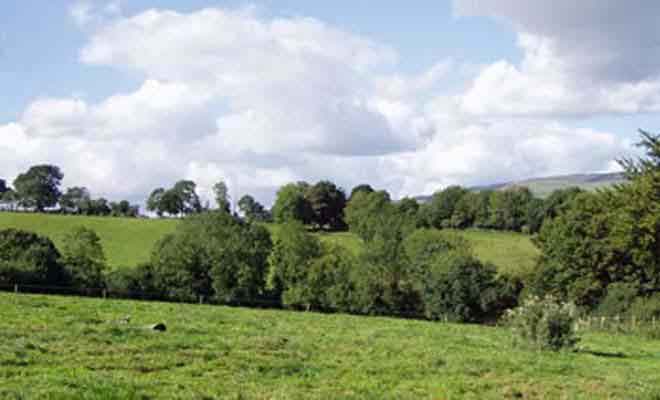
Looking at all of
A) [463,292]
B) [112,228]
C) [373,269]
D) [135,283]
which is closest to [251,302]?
[135,283]

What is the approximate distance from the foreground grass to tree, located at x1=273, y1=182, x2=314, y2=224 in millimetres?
99937

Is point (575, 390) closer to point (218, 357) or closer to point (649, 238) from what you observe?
point (218, 357)

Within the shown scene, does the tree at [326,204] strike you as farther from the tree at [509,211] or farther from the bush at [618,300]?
the bush at [618,300]

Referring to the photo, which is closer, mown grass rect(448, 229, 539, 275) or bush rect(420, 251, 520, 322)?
bush rect(420, 251, 520, 322)

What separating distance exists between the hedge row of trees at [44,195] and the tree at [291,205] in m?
29.7

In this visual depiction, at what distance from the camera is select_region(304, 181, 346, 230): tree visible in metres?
133

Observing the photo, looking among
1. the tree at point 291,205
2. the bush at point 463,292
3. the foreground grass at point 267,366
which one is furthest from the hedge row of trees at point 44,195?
the foreground grass at point 267,366

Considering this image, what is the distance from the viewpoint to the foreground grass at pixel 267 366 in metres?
14.4

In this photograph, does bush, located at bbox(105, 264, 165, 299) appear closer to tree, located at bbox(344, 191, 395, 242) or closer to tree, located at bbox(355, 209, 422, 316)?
tree, located at bbox(355, 209, 422, 316)

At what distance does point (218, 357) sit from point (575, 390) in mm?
8671

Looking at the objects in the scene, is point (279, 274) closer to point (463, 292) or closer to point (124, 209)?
point (463, 292)

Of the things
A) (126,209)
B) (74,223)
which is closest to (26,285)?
(74,223)

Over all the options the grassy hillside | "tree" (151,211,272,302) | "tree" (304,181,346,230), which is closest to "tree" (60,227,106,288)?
"tree" (151,211,272,302)

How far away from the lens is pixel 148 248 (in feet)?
333
